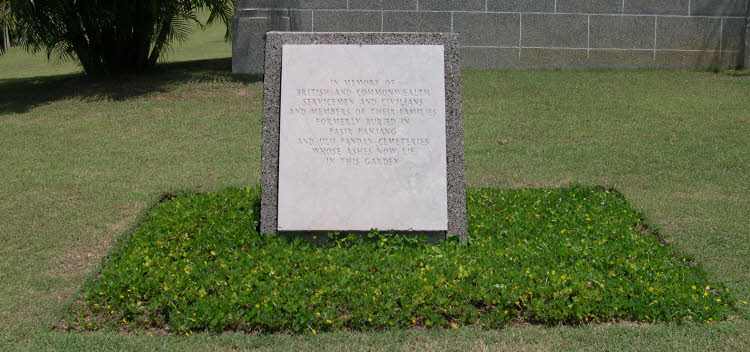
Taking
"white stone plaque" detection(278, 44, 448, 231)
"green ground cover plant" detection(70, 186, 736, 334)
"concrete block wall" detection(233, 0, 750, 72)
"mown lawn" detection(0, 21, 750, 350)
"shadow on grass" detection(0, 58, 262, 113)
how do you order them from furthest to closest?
1. "concrete block wall" detection(233, 0, 750, 72)
2. "shadow on grass" detection(0, 58, 262, 113)
3. "white stone plaque" detection(278, 44, 448, 231)
4. "green ground cover plant" detection(70, 186, 736, 334)
5. "mown lawn" detection(0, 21, 750, 350)

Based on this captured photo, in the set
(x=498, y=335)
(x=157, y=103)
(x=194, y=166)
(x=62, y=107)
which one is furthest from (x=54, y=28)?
(x=498, y=335)

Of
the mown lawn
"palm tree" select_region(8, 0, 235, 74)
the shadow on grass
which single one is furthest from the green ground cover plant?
"palm tree" select_region(8, 0, 235, 74)

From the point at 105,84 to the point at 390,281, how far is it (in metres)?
9.65

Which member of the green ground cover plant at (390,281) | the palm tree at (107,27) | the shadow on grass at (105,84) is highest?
the palm tree at (107,27)

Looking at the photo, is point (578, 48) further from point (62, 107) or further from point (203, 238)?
point (203, 238)

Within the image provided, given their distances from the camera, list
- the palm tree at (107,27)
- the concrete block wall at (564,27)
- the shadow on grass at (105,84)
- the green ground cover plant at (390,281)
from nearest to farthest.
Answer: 1. the green ground cover plant at (390,281)
2. the palm tree at (107,27)
3. the shadow on grass at (105,84)
4. the concrete block wall at (564,27)

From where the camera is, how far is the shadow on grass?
39.6 feet

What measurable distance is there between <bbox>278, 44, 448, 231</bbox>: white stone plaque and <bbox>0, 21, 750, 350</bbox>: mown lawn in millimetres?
1282

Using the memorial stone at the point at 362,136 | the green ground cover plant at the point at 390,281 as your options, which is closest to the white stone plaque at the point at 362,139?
the memorial stone at the point at 362,136

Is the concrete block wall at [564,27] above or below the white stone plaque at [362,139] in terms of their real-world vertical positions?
above

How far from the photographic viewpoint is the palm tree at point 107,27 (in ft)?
38.5

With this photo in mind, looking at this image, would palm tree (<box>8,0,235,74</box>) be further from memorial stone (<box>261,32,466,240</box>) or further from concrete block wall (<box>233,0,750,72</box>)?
memorial stone (<box>261,32,466,240</box>)

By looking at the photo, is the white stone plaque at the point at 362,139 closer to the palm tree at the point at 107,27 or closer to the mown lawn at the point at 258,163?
the mown lawn at the point at 258,163

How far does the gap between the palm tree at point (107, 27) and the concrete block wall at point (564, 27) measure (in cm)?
219
